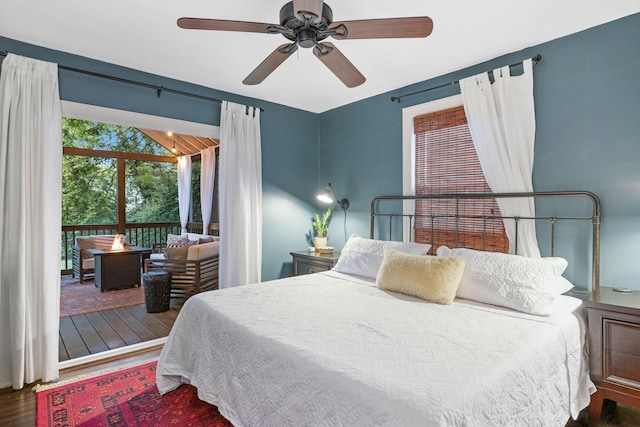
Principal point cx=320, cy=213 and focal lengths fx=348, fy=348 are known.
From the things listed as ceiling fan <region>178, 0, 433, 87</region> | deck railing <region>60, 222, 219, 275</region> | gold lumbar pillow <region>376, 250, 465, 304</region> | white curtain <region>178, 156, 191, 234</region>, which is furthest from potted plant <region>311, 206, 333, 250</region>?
white curtain <region>178, 156, 191, 234</region>

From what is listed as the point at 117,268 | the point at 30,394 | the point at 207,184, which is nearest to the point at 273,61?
the point at 30,394

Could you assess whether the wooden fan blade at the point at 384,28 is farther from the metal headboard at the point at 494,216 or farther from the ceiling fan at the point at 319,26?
the metal headboard at the point at 494,216

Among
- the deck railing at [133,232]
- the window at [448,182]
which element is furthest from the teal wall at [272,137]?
the deck railing at [133,232]

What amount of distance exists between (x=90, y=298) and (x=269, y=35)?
4445 mm

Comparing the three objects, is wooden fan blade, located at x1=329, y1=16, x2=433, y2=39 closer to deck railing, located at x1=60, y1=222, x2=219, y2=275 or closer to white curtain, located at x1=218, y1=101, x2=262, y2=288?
white curtain, located at x1=218, y1=101, x2=262, y2=288

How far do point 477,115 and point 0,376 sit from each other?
4.13 metres

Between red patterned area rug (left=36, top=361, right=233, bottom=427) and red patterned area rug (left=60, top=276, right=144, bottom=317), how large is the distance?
208 centimetres

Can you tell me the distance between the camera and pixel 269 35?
2.52 meters

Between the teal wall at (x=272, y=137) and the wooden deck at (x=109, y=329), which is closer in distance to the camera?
the teal wall at (x=272, y=137)

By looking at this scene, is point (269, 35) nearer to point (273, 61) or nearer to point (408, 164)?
point (273, 61)

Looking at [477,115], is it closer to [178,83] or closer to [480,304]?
[480,304]

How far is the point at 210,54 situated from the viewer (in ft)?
9.29

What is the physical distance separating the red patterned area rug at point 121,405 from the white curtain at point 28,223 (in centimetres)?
33

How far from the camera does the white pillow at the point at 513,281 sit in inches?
81.7
